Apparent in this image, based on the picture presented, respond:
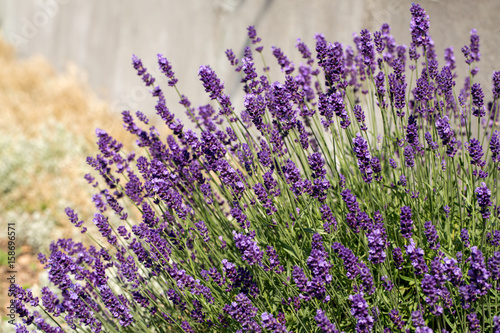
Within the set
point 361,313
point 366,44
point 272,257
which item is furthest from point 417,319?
point 366,44

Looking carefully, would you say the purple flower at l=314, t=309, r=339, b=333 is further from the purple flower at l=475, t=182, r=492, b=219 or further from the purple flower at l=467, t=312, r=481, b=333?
the purple flower at l=475, t=182, r=492, b=219

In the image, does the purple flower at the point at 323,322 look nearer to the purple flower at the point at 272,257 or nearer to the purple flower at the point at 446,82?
the purple flower at the point at 272,257

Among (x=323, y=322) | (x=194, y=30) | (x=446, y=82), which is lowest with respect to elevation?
(x=323, y=322)

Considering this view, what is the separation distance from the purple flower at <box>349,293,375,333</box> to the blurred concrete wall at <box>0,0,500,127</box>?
2.17 metres

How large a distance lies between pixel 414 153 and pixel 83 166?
4201mm

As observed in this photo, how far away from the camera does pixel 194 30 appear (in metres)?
6.08

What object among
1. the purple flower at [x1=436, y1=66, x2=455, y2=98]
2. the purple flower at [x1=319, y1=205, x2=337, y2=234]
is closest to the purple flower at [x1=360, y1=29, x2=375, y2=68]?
the purple flower at [x1=436, y1=66, x2=455, y2=98]

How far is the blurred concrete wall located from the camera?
329 cm

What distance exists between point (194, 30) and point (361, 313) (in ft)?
16.7

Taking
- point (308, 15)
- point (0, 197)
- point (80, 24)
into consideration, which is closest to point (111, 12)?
point (80, 24)

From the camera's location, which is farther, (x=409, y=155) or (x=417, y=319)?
(x=409, y=155)

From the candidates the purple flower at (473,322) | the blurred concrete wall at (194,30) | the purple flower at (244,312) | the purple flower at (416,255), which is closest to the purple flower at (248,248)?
the purple flower at (244,312)

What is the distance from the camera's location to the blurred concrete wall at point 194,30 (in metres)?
3.29

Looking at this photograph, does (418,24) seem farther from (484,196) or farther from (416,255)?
(416,255)
